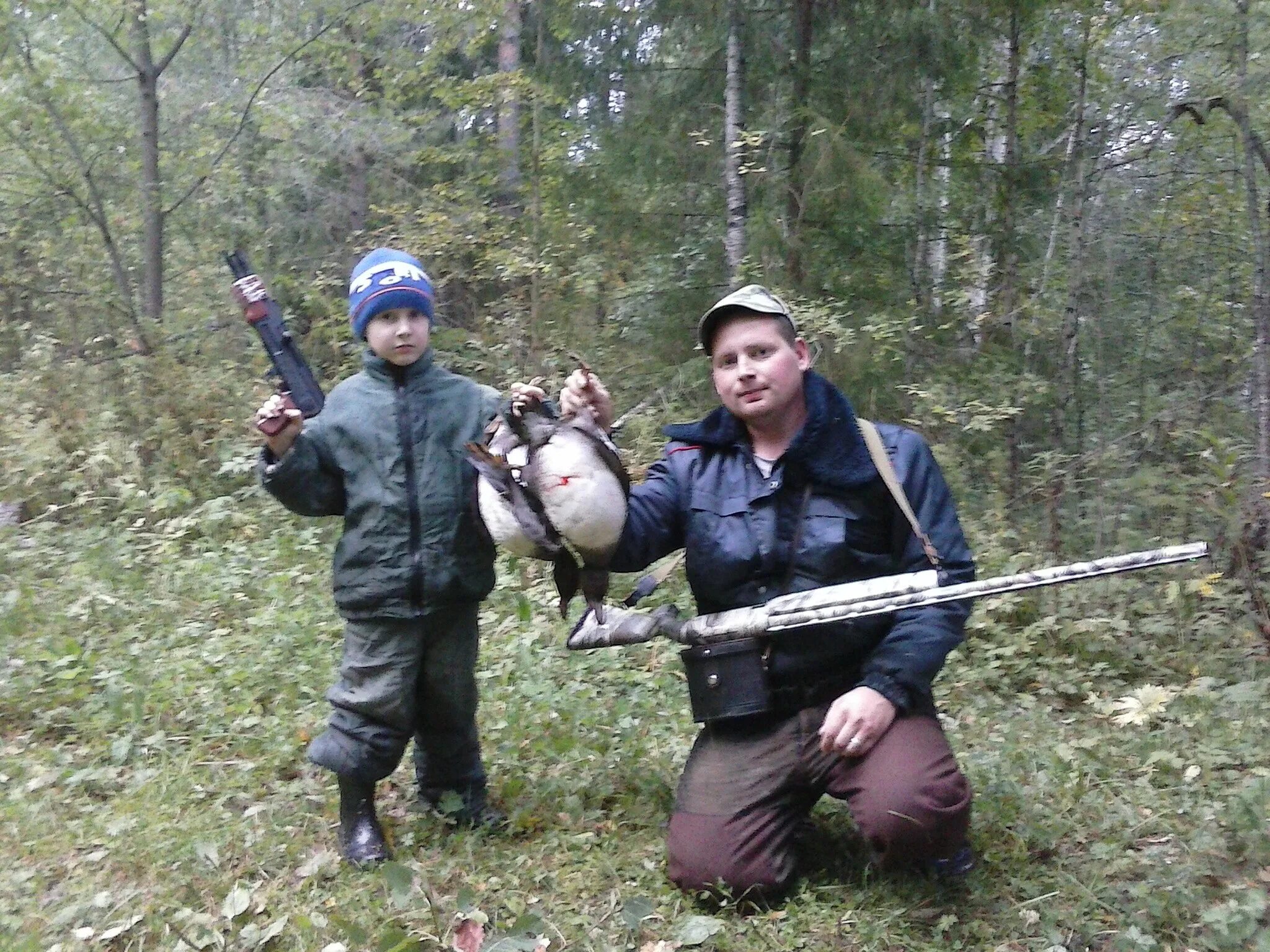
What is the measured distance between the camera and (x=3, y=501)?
712cm

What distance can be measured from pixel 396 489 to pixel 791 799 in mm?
1504

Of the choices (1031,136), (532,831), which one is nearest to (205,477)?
(532,831)

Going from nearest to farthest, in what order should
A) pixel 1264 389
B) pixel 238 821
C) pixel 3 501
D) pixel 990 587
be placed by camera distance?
1. pixel 990 587
2. pixel 238 821
3. pixel 1264 389
4. pixel 3 501

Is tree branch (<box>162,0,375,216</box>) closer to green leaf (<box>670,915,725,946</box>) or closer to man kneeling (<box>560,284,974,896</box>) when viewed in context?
man kneeling (<box>560,284,974,896</box>)

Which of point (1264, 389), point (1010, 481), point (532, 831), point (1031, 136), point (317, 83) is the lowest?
point (532, 831)

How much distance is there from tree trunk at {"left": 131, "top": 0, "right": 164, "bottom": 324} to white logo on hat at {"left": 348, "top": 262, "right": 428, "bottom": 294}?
5.82m

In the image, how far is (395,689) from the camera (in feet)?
9.76

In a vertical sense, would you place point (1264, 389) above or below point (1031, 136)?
below

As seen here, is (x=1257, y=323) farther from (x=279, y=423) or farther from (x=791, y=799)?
(x=279, y=423)

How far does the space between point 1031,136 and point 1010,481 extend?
433cm

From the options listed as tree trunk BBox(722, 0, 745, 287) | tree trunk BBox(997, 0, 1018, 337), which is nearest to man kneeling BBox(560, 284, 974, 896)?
tree trunk BBox(722, 0, 745, 287)

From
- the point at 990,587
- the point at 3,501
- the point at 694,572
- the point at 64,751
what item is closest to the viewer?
the point at 990,587

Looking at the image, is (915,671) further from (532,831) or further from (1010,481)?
(1010,481)

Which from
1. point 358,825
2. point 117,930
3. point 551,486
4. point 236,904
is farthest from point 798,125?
point 117,930
